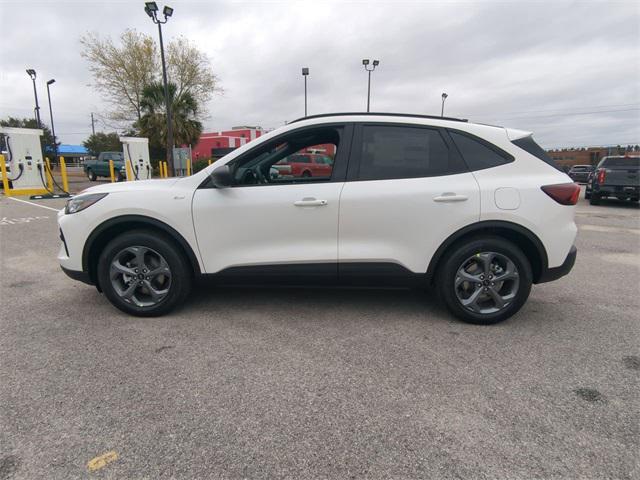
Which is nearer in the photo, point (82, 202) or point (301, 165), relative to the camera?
point (82, 202)

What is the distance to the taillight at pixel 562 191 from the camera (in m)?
3.15

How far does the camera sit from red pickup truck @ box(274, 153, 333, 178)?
360 cm

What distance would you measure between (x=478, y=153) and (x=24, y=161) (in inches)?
667

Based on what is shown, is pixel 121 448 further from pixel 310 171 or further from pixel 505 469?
pixel 310 171

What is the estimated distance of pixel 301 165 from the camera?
4219 millimetres

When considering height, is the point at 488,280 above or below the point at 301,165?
below

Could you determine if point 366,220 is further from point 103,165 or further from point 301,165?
point 103,165

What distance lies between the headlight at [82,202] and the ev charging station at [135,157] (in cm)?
1458

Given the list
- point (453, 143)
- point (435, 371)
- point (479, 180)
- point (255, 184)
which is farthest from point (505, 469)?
point (255, 184)

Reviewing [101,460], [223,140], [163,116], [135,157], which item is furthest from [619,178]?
[223,140]

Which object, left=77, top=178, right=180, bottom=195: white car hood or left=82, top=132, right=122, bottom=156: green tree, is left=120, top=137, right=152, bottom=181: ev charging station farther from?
left=82, top=132, right=122, bottom=156: green tree

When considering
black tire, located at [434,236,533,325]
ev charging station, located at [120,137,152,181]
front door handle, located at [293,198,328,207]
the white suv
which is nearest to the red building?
ev charging station, located at [120,137,152,181]

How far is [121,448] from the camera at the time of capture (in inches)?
76.1

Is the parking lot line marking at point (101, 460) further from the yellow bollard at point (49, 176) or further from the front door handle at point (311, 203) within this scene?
the yellow bollard at point (49, 176)
